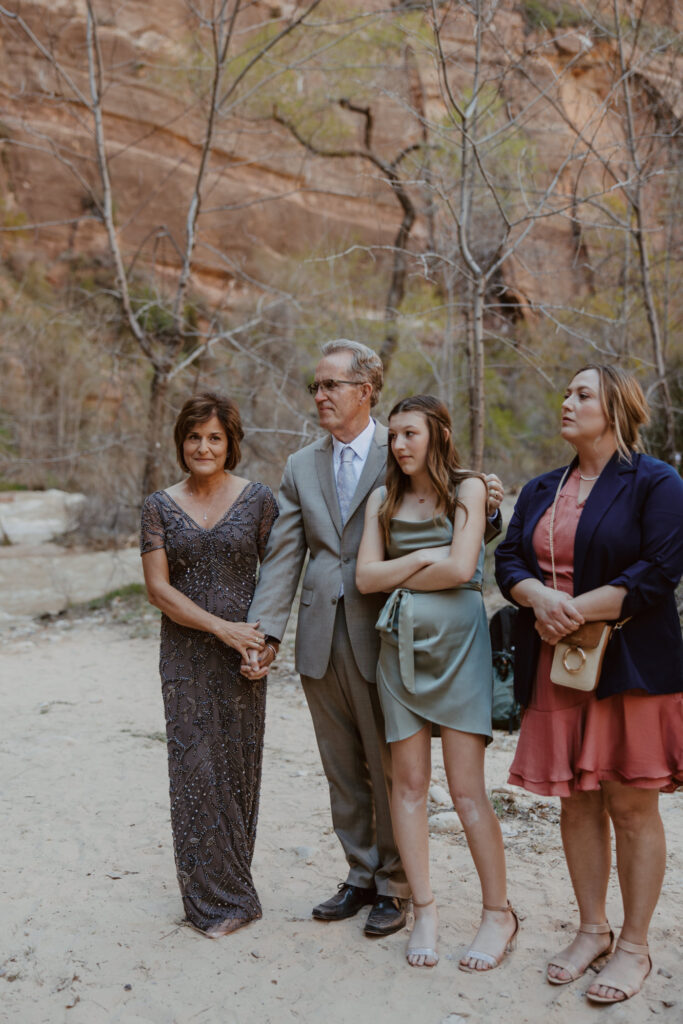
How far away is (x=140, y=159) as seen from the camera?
85.1 feet

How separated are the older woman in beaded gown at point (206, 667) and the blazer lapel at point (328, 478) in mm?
271

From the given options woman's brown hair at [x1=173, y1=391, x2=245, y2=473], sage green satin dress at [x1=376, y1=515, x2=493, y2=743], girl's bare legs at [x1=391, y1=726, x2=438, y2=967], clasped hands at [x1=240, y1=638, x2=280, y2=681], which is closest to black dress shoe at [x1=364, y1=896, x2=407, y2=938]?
girl's bare legs at [x1=391, y1=726, x2=438, y2=967]

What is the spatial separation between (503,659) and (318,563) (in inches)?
57.1

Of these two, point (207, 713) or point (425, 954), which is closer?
point (425, 954)

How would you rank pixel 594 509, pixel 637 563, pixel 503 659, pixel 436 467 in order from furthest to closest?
pixel 503 659 < pixel 436 467 < pixel 594 509 < pixel 637 563

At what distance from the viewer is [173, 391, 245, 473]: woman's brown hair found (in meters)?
3.18

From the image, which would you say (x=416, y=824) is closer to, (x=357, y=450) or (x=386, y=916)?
(x=386, y=916)

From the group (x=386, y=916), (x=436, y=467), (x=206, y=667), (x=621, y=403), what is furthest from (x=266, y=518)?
(x=386, y=916)

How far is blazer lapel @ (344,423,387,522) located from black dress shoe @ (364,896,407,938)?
1337 millimetres

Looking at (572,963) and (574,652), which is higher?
(574,652)

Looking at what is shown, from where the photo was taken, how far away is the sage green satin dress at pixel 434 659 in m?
2.85

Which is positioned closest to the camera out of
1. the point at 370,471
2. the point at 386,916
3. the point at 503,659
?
the point at 386,916

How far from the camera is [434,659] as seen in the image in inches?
112

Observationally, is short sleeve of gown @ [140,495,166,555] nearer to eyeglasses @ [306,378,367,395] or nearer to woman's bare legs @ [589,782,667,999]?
eyeglasses @ [306,378,367,395]
